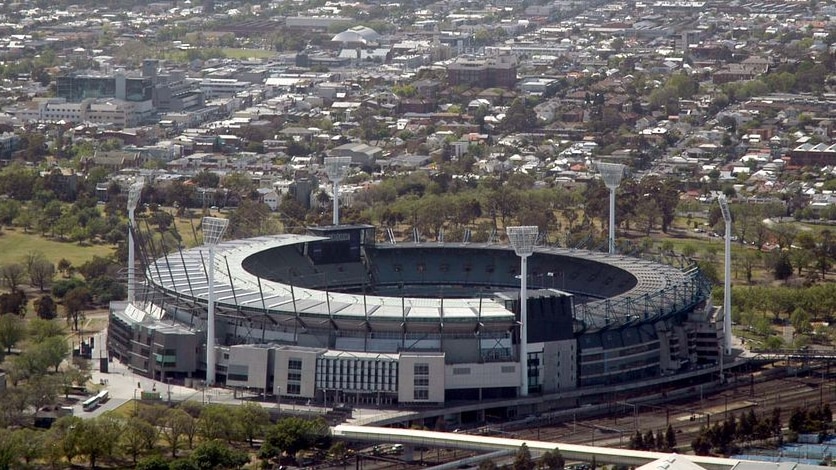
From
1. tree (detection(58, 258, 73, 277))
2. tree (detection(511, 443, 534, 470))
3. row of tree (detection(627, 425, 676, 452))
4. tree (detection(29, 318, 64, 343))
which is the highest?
tree (detection(511, 443, 534, 470))

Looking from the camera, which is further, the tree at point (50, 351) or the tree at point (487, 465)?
the tree at point (50, 351)

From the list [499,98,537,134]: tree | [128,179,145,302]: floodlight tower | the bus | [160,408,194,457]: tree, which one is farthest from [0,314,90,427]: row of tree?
[499,98,537,134]: tree

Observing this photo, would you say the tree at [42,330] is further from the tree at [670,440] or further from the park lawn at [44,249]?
the tree at [670,440]

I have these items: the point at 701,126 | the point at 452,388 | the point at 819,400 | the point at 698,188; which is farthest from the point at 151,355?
the point at 701,126

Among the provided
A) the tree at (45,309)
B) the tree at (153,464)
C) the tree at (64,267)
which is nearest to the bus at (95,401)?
the tree at (153,464)

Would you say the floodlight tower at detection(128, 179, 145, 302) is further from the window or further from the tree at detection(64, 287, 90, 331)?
the window

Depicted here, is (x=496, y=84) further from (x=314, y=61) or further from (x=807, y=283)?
(x=807, y=283)
